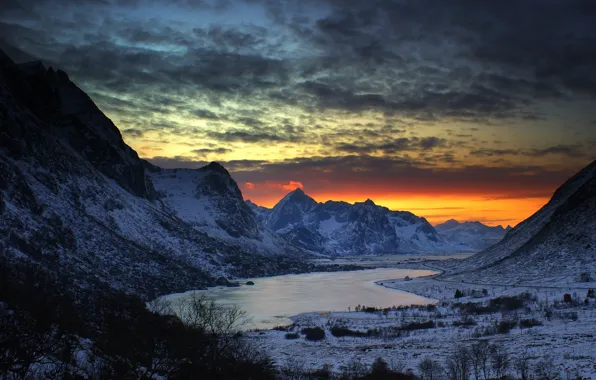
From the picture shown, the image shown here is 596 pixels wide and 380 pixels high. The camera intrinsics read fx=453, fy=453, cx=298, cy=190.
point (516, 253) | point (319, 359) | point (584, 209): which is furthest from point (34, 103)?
point (584, 209)

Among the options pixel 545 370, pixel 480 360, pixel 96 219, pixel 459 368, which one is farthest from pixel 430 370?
pixel 96 219

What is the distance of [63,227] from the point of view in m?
98.3

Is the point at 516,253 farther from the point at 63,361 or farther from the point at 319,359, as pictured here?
the point at 63,361

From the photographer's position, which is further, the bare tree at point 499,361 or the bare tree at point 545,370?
the bare tree at point 499,361

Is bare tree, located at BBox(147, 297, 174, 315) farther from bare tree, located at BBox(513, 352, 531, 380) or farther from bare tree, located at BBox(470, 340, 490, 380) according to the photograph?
bare tree, located at BBox(513, 352, 531, 380)

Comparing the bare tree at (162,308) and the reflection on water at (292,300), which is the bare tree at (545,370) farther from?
the reflection on water at (292,300)

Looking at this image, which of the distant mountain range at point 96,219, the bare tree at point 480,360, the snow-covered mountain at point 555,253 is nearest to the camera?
the bare tree at point 480,360

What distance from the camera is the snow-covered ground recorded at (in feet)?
126

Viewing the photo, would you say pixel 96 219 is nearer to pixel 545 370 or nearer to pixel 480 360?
pixel 480 360

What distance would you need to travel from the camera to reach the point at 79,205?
120 metres

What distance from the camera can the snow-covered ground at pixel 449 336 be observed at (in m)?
38.3

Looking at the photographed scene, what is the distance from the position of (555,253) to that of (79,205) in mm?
119157

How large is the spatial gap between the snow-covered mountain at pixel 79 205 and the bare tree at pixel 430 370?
62.9 m

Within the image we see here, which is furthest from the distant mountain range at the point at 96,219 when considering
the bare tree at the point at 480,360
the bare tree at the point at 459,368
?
the bare tree at the point at 459,368
